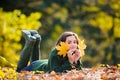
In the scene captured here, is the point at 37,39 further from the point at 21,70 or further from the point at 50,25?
the point at 50,25

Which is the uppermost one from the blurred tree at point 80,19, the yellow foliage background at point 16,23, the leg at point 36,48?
the leg at point 36,48

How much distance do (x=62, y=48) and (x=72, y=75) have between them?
0.42 meters

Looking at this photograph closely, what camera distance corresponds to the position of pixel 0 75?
5.77m

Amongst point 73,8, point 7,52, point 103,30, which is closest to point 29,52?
point 7,52

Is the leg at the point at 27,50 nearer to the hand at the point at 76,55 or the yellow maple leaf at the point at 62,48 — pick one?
the yellow maple leaf at the point at 62,48

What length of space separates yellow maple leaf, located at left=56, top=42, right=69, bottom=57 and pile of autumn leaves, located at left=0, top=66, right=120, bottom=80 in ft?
0.77

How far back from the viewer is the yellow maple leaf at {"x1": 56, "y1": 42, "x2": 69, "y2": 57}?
21.8 feet

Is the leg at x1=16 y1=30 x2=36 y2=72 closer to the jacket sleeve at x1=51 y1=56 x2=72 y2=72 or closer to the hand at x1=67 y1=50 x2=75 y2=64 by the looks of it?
the jacket sleeve at x1=51 y1=56 x2=72 y2=72

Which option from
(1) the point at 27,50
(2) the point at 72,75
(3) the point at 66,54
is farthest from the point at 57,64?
(1) the point at 27,50

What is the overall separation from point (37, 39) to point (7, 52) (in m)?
5.65

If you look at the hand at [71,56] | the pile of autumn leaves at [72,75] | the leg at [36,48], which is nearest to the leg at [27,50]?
the leg at [36,48]

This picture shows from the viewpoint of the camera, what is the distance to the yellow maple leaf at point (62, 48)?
21.8 ft

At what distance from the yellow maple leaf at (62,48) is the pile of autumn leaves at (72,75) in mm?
234

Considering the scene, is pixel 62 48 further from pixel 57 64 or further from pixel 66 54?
pixel 57 64
